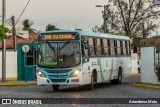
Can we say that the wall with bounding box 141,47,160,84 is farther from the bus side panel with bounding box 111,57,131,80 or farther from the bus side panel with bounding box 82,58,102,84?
the bus side panel with bounding box 82,58,102,84

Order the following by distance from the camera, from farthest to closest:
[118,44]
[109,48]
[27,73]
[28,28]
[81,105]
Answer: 1. [28,28]
2. [27,73]
3. [118,44]
4. [109,48]
5. [81,105]

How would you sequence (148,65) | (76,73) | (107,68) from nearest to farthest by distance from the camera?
(76,73) → (107,68) → (148,65)

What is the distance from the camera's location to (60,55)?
2466 centimetres

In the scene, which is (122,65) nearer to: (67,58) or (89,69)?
(89,69)

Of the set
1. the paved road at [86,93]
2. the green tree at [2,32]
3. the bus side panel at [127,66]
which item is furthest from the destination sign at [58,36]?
the green tree at [2,32]

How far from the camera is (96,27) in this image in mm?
60500

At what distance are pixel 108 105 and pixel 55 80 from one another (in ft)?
25.1

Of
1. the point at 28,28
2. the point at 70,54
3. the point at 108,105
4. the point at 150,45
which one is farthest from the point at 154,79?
the point at 28,28

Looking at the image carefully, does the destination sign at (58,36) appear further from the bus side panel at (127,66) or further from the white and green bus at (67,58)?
the bus side panel at (127,66)

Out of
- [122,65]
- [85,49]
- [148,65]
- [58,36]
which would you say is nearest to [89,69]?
[85,49]

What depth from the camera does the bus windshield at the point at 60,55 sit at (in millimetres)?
24625

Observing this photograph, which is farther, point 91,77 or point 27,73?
point 27,73

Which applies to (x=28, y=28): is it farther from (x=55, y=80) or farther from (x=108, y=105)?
(x=108, y=105)

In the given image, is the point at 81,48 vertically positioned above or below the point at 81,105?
above
